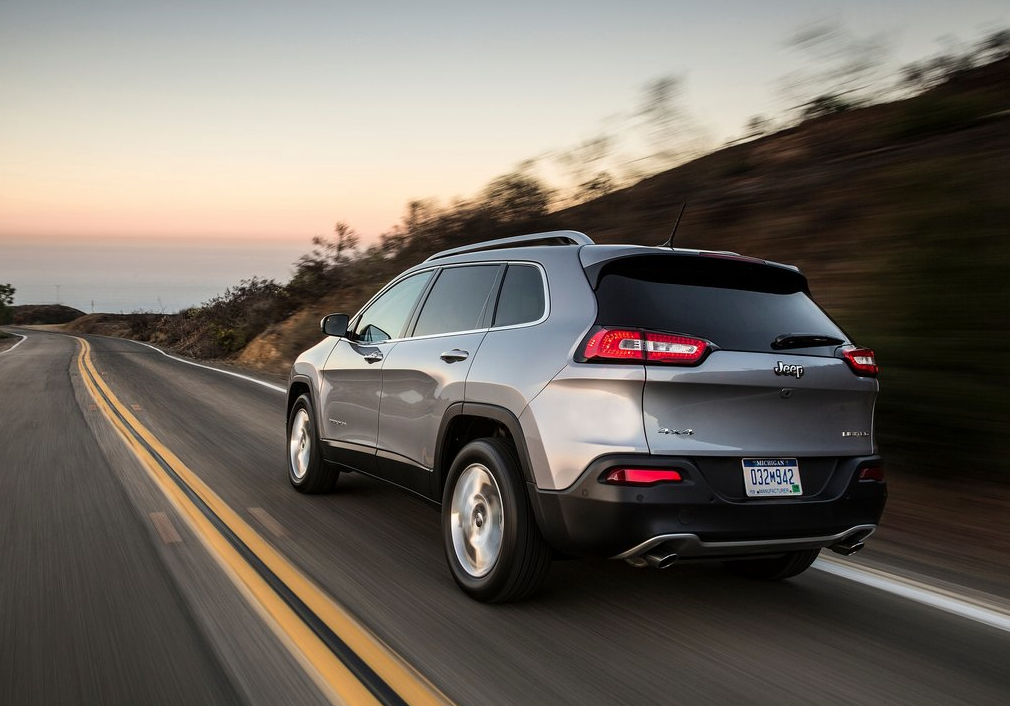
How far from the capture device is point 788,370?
3805 mm

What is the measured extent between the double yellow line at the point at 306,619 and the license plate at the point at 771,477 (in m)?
1.56

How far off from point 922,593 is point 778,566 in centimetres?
71

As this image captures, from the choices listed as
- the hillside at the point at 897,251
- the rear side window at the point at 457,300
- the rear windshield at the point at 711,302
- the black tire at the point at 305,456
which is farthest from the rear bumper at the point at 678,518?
the black tire at the point at 305,456

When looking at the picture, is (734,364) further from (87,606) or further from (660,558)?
(87,606)

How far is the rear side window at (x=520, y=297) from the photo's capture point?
13.9ft

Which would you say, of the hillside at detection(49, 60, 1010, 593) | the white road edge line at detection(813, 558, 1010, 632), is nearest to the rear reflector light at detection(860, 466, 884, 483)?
the white road edge line at detection(813, 558, 1010, 632)

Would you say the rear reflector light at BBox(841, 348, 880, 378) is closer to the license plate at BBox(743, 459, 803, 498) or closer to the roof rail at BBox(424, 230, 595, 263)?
the license plate at BBox(743, 459, 803, 498)

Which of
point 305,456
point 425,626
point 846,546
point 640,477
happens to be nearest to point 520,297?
point 640,477

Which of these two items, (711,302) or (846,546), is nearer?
(711,302)

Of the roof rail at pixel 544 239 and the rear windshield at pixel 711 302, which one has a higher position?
the roof rail at pixel 544 239

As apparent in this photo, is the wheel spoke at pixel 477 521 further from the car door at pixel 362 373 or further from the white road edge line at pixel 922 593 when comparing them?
the white road edge line at pixel 922 593

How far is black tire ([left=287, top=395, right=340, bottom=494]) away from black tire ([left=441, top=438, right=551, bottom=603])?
2.21 metres

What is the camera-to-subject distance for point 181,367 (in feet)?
70.4

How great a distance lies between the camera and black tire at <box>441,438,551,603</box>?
3.95 m
